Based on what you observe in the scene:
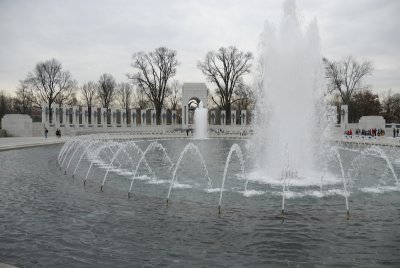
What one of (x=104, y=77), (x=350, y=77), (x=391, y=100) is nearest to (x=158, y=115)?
(x=104, y=77)

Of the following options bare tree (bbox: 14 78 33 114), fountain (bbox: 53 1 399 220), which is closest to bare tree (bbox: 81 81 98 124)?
bare tree (bbox: 14 78 33 114)

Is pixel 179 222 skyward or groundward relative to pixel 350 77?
groundward

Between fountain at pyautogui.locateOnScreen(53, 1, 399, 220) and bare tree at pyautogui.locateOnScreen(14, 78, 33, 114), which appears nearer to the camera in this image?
fountain at pyautogui.locateOnScreen(53, 1, 399, 220)

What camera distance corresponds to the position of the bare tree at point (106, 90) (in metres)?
82.1

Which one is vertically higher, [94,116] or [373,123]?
[94,116]

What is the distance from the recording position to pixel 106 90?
82.9 metres

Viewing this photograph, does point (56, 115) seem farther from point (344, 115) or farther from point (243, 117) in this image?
point (344, 115)

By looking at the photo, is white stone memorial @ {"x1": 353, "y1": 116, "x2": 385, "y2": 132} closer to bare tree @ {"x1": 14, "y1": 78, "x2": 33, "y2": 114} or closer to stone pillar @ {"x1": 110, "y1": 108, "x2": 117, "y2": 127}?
stone pillar @ {"x1": 110, "y1": 108, "x2": 117, "y2": 127}

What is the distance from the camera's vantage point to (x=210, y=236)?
7.04 metres

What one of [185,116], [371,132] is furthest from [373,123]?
[185,116]

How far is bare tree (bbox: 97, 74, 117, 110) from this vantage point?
8211 centimetres

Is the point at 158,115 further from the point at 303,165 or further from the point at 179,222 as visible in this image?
the point at 179,222

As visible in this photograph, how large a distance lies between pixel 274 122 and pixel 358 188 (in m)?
4.49

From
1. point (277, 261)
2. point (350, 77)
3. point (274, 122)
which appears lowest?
point (277, 261)
